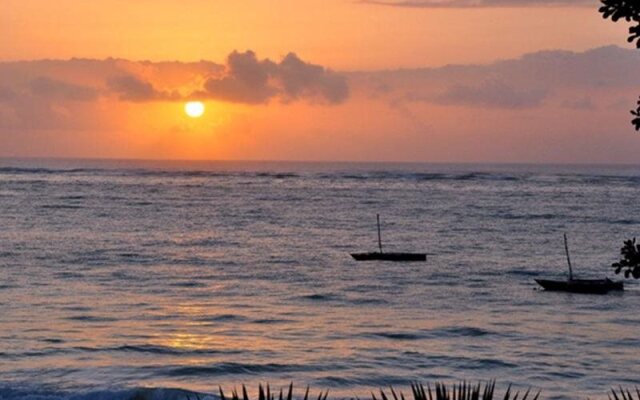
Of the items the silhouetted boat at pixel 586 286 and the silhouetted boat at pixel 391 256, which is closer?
the silhouetted boat at pixel 586 286

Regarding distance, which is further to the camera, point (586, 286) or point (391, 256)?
point (391, 256)

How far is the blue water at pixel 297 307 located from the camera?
27812 millimetres

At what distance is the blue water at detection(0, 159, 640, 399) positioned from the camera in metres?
27.8

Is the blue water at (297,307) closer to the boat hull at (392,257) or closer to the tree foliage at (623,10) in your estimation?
the boat hull at (392,257)

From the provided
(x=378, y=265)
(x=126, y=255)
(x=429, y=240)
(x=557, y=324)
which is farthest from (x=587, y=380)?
(x=429, y=240)

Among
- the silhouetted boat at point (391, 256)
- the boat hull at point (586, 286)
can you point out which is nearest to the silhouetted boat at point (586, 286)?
the boat hull at point (586, 286)

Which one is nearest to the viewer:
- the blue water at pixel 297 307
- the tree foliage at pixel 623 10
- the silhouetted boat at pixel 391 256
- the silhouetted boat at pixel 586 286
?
the tree foliage at pixel 623 10

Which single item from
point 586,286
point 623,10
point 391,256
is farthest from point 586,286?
point 623,10

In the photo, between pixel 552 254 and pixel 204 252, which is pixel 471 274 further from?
pixel 204 252

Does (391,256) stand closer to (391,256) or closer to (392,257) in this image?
(391,256)

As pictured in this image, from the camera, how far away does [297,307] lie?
1578 inches

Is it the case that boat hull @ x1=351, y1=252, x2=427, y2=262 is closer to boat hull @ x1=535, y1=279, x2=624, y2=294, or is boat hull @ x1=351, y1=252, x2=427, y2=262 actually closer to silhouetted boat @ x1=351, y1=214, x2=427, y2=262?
silhouetted boat @ x1=351, y1=214, x2=427, y2=262

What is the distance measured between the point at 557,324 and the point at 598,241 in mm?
37502

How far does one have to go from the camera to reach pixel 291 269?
54.0 meters
